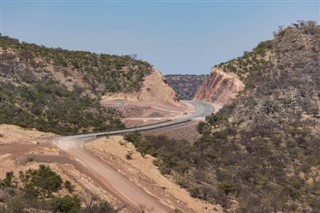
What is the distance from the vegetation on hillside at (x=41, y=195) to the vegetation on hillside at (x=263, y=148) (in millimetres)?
8715

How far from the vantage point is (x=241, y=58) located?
274ft

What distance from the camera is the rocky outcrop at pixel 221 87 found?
253 ft

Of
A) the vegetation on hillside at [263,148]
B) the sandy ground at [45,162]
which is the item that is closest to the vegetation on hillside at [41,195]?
the sandy ground at [45,162]

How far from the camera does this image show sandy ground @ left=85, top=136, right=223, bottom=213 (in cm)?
2778

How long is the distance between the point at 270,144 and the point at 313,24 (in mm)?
38688

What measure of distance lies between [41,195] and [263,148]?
24298 millimetres

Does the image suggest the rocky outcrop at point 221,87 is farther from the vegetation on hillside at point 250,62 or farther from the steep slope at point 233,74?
the vegetation on hillside at point 250,62

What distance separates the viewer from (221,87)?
8294cm

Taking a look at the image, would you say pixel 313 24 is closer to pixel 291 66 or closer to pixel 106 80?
pixel 291 66

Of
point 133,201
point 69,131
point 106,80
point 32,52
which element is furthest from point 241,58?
point 133,201

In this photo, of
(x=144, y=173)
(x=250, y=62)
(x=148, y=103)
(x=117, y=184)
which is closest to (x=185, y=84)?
(x=250, y=62)

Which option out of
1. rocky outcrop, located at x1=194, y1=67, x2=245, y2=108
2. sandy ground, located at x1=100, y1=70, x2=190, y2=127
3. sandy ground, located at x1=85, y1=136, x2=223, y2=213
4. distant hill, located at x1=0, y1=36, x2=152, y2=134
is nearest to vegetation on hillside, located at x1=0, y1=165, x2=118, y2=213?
sandy ground, located at x1=85, y1=136, x2=223, y2=213

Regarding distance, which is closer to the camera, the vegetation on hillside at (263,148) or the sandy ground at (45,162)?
the sandy ground at (45,162)

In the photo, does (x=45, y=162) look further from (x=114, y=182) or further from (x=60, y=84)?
(x=60, y=84)
